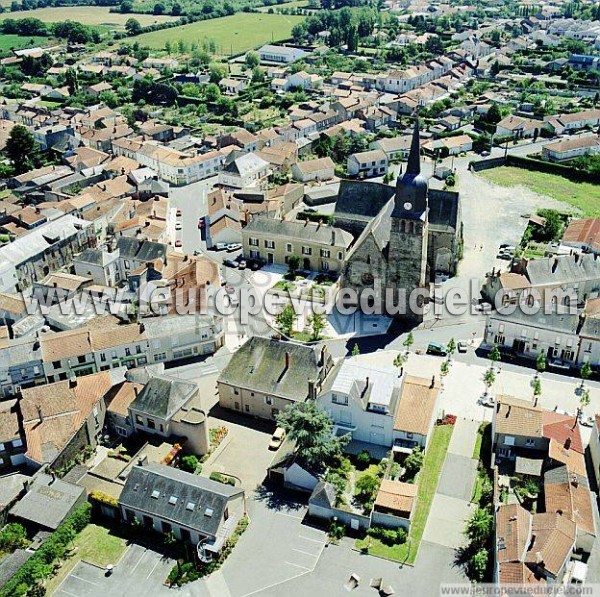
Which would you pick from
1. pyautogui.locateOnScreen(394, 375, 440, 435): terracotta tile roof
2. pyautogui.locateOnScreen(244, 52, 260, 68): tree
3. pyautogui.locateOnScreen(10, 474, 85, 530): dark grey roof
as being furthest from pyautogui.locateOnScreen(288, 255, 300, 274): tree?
pyautogui.locateOnScreen(244, 52, 260, 68): tree

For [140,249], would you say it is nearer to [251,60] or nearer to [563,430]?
[563,430]

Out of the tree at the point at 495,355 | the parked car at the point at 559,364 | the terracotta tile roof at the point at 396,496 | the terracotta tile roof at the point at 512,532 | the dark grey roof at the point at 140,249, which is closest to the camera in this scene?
the terracotta tile roof at the point at 512,532

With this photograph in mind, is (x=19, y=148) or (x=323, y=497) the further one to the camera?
(x=19, y=148)

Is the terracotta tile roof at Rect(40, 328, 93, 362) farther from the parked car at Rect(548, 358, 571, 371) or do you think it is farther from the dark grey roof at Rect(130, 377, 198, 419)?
the parked car at Rect(548, 358, 571, 371)

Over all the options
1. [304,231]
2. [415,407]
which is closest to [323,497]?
[415,407]

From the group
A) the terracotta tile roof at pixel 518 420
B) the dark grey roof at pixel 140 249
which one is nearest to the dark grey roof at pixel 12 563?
the terracotta tile roof at pixel 518 420

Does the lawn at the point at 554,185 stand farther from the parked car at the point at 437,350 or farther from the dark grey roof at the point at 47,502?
the dark grey roof at the point at 47,502
